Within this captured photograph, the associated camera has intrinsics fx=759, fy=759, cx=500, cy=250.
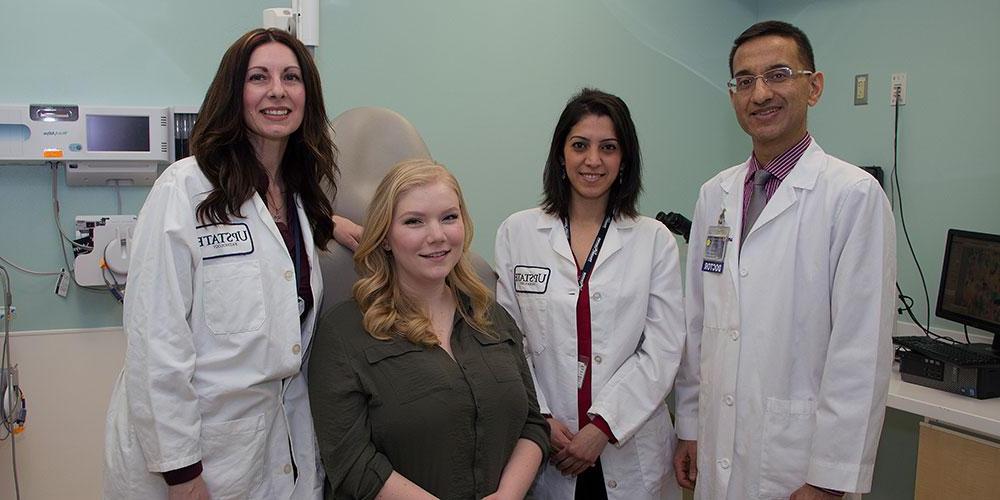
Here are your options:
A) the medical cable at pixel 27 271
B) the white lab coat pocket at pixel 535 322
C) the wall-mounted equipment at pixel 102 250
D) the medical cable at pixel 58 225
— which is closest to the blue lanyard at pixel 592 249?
the white lab coat pocket at pixel 535 322

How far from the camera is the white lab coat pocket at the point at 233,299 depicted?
4.66 ft

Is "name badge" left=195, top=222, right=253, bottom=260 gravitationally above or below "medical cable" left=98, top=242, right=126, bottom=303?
above

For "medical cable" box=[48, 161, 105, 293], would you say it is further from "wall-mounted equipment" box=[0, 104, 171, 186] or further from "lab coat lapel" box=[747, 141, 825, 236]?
"lab coat lapel" box=[747, 141, 825, 236]

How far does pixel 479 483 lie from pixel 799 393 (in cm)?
69

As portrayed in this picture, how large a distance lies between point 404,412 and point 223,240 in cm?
48

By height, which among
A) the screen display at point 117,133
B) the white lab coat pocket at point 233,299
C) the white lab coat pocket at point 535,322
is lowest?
the white lab coat pocket at point 535,322

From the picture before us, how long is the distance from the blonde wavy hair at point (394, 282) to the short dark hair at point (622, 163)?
36cm

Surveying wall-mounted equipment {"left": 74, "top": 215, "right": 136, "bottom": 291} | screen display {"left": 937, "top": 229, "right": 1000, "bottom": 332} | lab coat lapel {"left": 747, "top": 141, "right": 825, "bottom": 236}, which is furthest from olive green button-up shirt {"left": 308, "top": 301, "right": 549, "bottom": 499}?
screen display {"left": 937, "top": 229, "right": 1000, "bottom": 332}

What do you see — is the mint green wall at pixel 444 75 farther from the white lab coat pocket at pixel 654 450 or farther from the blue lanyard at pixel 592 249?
the white lab coat pocket at pixel 654 450

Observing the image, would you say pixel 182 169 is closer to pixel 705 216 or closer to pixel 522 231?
pixel 522 231

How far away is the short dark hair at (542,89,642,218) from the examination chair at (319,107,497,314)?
0.86ft

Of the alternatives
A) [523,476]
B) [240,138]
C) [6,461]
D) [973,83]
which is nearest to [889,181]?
[973,83]

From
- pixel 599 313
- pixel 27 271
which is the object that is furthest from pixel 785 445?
pixel 27 271

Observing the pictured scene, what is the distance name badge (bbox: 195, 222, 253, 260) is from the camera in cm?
143
